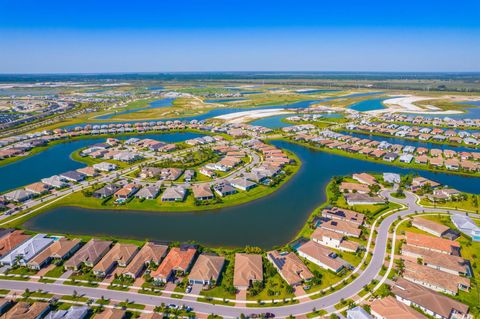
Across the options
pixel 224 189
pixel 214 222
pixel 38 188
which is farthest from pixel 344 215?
pixel 38 188

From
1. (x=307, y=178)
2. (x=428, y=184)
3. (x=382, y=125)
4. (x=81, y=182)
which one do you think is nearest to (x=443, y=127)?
(x=382, y=125)

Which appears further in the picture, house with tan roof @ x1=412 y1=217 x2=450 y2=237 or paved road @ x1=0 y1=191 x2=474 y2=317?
house with tan roof @ x1=412 y1=217 x2=450 y2=237

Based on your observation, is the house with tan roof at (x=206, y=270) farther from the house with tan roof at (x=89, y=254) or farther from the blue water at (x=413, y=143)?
the blue water at (x=413, y=143)

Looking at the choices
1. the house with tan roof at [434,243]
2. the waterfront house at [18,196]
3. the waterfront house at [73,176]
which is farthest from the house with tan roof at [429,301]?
the waterfront house at [18,196]

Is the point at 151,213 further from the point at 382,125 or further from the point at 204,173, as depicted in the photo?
the point at 382,125

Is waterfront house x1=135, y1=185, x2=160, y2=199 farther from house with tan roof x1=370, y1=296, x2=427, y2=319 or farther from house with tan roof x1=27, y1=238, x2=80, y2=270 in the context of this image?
house with tan roof x1=370, y1=296, x2=427, y2=319

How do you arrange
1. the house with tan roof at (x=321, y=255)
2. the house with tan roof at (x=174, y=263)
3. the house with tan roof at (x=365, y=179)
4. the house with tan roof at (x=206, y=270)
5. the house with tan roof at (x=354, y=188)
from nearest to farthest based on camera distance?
the house with tan roof at (x=206, y=270) < the house with tan roof at (x=174, y=263) < the house with tan roof at (x=321, y=255) < the house with tan roof at (x=354, y=188) < the house with tan roof at (x=365, y=179)

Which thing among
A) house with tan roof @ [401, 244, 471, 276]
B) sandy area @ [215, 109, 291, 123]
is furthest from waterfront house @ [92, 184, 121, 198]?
sandy area @ [215, 109, 291, 123]
